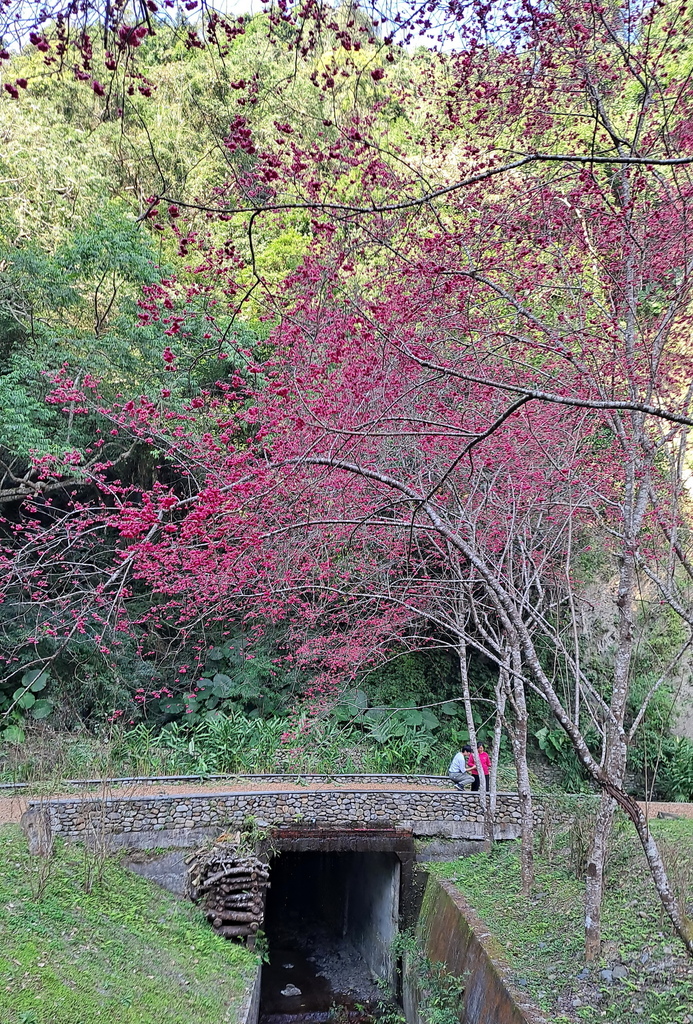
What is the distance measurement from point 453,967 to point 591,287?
612cm

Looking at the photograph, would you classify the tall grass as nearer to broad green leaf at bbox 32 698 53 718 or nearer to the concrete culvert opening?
broad green leaf at bbox 32 698 53 718

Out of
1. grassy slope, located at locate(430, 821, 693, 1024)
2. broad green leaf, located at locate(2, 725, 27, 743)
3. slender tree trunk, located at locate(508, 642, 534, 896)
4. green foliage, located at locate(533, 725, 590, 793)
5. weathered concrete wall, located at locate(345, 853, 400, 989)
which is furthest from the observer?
green foliage, located at locate(533, 725, 590, 793)

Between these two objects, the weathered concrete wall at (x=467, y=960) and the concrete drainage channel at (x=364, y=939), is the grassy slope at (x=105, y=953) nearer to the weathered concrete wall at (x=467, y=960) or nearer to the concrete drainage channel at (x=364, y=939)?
the concrete drainage channel at (x=364, y=939)

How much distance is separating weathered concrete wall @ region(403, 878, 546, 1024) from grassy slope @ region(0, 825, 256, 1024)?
5.97 feet

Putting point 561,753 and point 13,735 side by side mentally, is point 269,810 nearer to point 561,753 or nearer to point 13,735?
point 13,735

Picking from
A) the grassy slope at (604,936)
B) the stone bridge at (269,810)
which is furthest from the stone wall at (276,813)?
the grassy slope at (604,936)

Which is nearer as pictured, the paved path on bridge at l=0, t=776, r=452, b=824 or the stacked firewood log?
the stacked firewood log

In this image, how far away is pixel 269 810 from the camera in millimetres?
8430

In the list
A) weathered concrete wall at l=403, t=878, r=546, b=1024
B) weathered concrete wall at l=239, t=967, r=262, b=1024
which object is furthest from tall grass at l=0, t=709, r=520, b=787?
weathered concrete wall at l=239, t=967, r=262, b=1024

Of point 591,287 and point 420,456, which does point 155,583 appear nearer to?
point 420,456

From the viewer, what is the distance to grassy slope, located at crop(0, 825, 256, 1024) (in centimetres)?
460

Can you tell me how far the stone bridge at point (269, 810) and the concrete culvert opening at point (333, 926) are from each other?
0.30m

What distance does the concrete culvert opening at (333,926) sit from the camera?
26.7ft

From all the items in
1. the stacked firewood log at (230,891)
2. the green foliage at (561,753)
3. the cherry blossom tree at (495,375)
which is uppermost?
the cherry blossom tree at (495,375)
